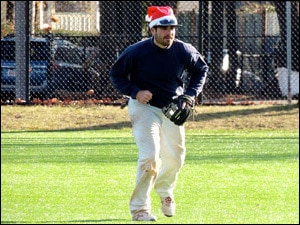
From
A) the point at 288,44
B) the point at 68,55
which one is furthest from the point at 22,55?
the point at 288,44

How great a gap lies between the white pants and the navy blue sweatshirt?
0.16 meters

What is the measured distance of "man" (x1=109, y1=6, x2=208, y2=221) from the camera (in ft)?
29.2

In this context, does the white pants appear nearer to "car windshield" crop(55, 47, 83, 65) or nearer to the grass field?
the grass field

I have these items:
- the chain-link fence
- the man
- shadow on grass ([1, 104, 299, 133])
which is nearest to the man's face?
the man

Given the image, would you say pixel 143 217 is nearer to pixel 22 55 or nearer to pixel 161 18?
pixel 161 18

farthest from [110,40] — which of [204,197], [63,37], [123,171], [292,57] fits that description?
[204,197]

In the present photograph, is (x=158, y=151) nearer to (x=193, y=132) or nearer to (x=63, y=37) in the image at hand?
(x=193, y=132)

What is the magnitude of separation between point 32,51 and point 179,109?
41.7 ft

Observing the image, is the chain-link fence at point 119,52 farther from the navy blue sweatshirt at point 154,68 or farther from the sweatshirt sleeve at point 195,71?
the navy blue sweatshirt at point 154,68

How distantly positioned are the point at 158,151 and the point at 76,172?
339cm

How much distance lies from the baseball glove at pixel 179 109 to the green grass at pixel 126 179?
815 millimetres

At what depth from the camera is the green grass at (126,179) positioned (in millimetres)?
8898

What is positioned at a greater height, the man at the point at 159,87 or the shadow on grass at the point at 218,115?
the man at the point at 159,87

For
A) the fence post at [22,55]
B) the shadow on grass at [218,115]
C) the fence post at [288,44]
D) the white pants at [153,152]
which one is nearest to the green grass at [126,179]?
the white pants at [153,152]
